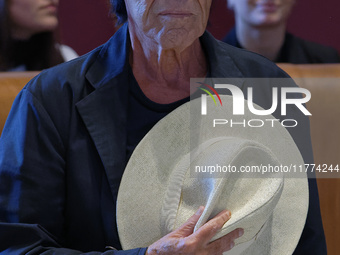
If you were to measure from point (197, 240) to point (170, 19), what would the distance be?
0.39 m

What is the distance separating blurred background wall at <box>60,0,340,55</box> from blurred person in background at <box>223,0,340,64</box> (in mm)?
27

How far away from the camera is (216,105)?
113 centimetres

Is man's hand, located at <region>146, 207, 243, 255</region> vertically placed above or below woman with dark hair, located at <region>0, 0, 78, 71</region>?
below

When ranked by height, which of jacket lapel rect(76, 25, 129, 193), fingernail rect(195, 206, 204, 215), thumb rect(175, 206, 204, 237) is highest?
jacket lapel rect(76, 25, 129, 193)

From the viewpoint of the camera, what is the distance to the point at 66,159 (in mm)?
1100

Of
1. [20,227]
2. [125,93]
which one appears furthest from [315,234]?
[20,227]

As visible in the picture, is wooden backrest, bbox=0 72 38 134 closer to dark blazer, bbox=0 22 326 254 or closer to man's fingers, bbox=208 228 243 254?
dark blazer, bbox=0 22 326 254

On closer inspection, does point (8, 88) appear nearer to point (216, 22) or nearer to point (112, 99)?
point (112, 99)

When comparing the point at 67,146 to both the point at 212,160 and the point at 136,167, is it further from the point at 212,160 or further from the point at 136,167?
the point at 212,160

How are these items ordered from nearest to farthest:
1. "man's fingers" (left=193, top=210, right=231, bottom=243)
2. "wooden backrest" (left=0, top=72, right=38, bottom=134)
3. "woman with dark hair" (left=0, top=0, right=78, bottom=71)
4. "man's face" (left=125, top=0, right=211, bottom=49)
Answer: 1. "man's fingers" (left=193, top=210, right=231, bottom=243)
2. "man's face" (left=125, top=0, right=211, bottom=49)
3. "wooden backrest" (left=0, top=72, right=38, bottom=134)
4. "woman with dark hair" (left=0, top=0, right=78, bottom=71)

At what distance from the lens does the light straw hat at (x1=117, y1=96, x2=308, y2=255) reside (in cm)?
100

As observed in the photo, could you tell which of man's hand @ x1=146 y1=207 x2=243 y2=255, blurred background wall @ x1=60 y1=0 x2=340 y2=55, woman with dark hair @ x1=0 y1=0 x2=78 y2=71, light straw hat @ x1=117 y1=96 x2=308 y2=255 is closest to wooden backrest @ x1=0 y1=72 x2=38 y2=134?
woman with dark hair @ x1=0 y1=0 x2=78 y2=71

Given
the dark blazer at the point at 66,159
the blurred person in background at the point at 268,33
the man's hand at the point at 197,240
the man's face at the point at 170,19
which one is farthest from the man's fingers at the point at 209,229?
the blurred person in background at the point at 268,33

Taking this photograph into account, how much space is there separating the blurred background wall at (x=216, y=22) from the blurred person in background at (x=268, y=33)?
0.03 m
